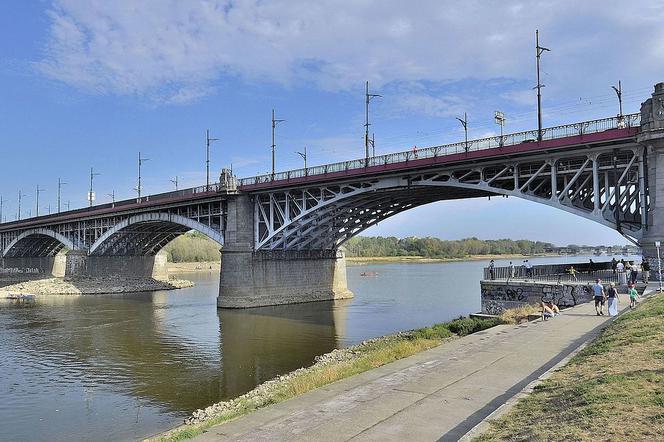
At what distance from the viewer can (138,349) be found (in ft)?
102

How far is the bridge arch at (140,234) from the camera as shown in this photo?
6341cm

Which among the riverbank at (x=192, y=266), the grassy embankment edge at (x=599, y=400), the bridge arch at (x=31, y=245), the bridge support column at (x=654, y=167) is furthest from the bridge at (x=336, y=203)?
the riverbank at (x=192, y=266)

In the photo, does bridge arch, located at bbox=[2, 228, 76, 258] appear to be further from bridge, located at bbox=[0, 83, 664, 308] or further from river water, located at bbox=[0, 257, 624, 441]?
river water, located at bbox=[0, 257, 624, 441]

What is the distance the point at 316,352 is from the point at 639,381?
71.7 ft

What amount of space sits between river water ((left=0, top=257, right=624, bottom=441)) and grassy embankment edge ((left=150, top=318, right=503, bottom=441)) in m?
2.07

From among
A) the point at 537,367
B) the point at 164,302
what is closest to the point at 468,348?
the point at 537,367

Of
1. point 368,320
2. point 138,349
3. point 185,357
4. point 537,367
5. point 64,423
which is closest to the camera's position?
point 537,367

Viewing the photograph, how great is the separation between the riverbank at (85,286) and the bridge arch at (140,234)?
5.20 metres

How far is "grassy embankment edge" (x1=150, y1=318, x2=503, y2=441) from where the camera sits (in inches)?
514

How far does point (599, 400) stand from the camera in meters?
8.04

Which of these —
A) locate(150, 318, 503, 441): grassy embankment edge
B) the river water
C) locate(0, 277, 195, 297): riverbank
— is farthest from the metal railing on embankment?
locate(0, 277, 195, 297): riverbank

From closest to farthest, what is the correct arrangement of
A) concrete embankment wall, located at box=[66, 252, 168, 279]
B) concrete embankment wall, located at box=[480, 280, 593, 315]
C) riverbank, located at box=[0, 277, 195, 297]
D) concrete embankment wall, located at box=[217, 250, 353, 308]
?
1. concrete embankment wall, located at box=[480, 280, 593, 315]
2. concrete embankment wall, located at box=[217, 250, 353, 308]
3. riverbank, located at box=[0, 277, 195, 297]
4. concrete embankment wall, located at box=[66, 252, 168, 279]

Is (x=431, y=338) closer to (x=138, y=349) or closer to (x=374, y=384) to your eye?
(x=374, y=384)

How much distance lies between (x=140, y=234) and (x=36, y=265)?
123ft
